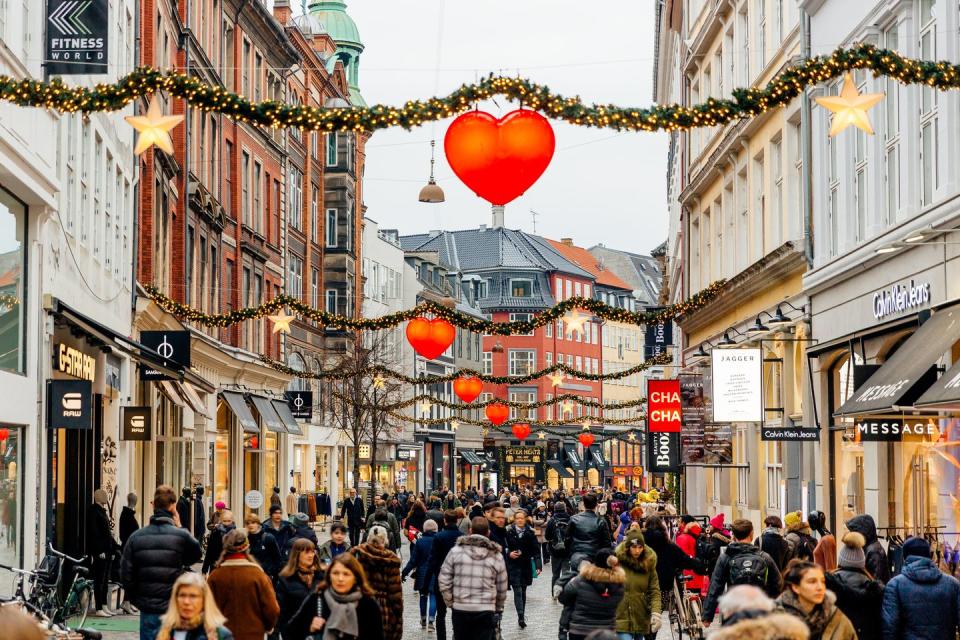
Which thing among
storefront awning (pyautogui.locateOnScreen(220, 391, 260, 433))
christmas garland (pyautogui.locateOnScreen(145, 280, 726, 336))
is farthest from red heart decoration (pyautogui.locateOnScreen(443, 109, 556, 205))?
storefront awning (pyautogui.locateOnScreen(220, 391, 260, 433))

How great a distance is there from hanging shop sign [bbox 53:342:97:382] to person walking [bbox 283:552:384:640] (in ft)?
42.5

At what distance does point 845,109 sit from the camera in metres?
14.7

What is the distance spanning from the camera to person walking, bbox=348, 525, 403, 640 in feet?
48.6

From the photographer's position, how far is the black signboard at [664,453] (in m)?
40.4

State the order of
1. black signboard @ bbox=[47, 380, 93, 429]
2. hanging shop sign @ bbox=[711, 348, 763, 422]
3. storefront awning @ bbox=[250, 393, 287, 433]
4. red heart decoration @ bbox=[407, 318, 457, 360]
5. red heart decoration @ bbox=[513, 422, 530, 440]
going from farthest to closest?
red heart decoration @ bbox=[513, 422, 530, 440]
storefront awning @ bbox=[250, 393, 287, 433]
red heart decoration @ bbox=[407, 318, 457, 360]
hanging shop sign @ bbox=[711, 348, 763, 422]
black signboard @ bbox=[47, 380, 93, 429]

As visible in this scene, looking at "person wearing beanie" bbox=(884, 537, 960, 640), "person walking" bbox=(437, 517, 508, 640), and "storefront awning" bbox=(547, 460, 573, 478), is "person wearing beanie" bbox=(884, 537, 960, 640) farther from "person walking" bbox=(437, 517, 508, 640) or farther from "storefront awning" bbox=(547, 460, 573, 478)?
"storefront awning" bbox=(547, 460, 573, 478)

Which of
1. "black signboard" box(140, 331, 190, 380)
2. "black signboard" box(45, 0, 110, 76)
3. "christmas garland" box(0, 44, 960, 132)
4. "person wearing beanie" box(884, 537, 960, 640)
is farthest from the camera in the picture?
"black signboard" box(140, 331, 190, 380)

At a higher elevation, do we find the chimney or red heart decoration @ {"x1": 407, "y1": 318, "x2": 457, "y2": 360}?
the chimney

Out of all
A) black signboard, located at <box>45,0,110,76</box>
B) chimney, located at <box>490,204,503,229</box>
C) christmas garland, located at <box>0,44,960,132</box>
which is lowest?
christmas garland, located at <box>0,44,960,132</box>

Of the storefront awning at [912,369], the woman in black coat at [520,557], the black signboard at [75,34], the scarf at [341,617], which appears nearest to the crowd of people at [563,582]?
the scarf at [341,617]

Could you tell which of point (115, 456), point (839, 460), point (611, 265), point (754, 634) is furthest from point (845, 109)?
point (611, 265)

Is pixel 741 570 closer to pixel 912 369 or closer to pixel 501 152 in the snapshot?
pixel 501 152

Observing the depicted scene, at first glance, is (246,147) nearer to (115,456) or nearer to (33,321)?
(115,456)

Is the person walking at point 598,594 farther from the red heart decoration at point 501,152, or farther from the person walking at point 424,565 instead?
the person walking at point 424,565
